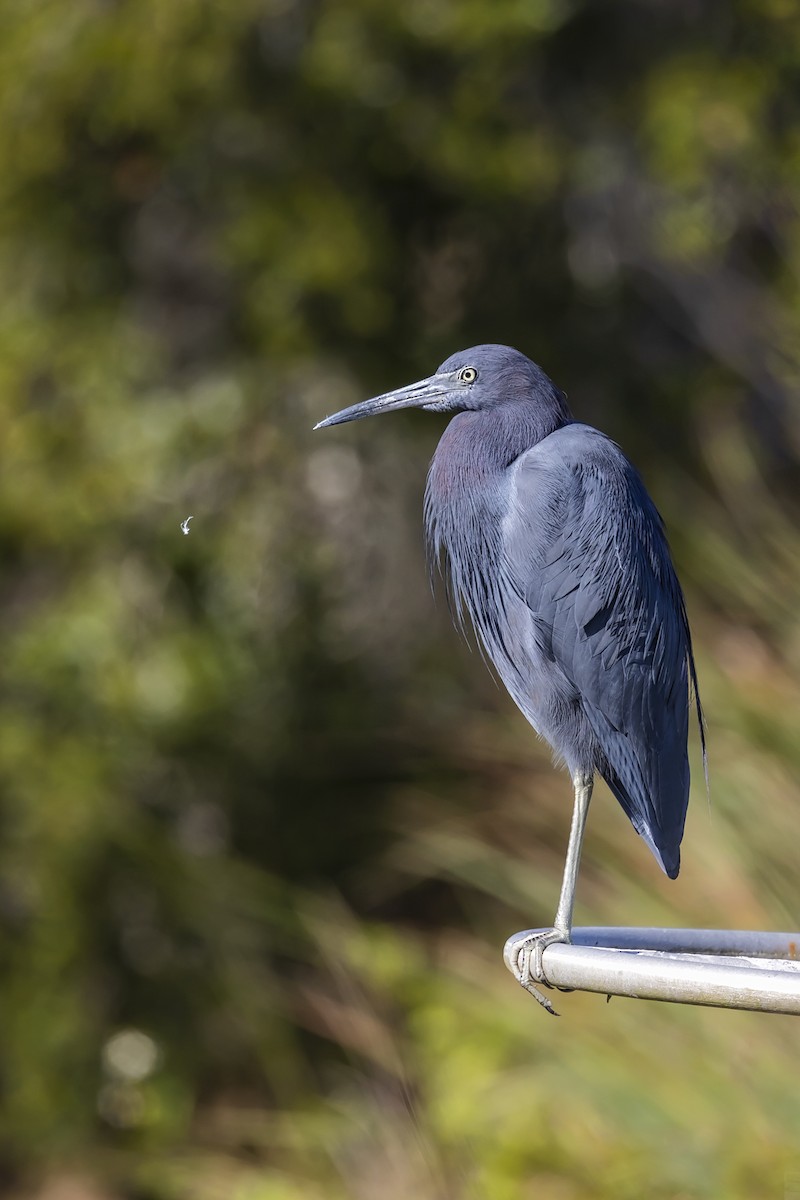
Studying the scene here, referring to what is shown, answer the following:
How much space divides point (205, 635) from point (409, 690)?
1.01 meters

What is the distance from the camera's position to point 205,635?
5449 millimetres

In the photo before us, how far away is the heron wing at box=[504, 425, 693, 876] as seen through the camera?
2.26 meters

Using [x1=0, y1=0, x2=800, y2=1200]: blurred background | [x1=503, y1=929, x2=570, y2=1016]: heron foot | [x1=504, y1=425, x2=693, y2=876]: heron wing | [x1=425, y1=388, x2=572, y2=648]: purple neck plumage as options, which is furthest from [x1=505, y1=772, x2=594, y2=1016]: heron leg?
[x1=0, y1=0, x2=800, y2=1200]: blurred background

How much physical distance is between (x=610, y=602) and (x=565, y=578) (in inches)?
3.4

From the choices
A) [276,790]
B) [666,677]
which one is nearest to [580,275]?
[276,790]

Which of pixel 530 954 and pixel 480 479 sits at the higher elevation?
pixel 480 479

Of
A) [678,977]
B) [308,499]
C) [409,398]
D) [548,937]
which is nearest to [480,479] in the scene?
[409,398]

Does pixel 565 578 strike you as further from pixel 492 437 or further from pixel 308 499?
pixel 308 499

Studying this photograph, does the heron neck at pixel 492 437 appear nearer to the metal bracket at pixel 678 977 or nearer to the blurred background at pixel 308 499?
the metal bracket at pixel 678 977

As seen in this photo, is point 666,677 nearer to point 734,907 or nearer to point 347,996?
point 734,907

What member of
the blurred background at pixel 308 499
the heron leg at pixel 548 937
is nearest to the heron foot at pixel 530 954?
the heron leg at pixel 548 937

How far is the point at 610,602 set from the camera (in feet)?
7.71

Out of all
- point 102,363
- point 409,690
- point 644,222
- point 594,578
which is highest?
point 594,578

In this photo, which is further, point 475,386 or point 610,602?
point 610,602
